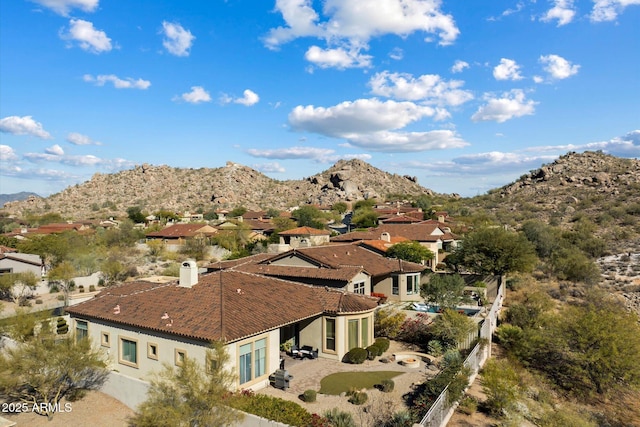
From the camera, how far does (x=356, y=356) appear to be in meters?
20.8

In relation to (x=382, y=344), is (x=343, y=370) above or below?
below

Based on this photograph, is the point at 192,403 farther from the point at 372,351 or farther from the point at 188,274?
the point at 372,351

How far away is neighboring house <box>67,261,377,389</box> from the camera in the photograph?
17.6 m

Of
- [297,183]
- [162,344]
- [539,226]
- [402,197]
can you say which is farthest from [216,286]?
[297,183]

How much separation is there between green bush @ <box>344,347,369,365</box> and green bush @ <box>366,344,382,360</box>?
1.18ft

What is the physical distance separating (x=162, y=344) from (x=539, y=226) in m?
53.8

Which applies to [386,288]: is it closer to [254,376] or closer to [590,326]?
[590,326]

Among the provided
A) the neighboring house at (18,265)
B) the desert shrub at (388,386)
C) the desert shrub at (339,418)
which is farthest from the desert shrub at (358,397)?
the neighboring house at (18,265)

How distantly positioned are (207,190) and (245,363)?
133m

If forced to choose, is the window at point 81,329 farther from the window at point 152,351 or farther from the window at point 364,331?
the window at point 364,331

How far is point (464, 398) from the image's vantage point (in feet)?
56.3

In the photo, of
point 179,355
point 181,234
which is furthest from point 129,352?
point 181,234

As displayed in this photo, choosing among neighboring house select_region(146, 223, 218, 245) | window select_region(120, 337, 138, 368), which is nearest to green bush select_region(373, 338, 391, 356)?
window select_region(120, 337, 138, 368)

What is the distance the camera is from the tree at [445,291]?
29.3m
